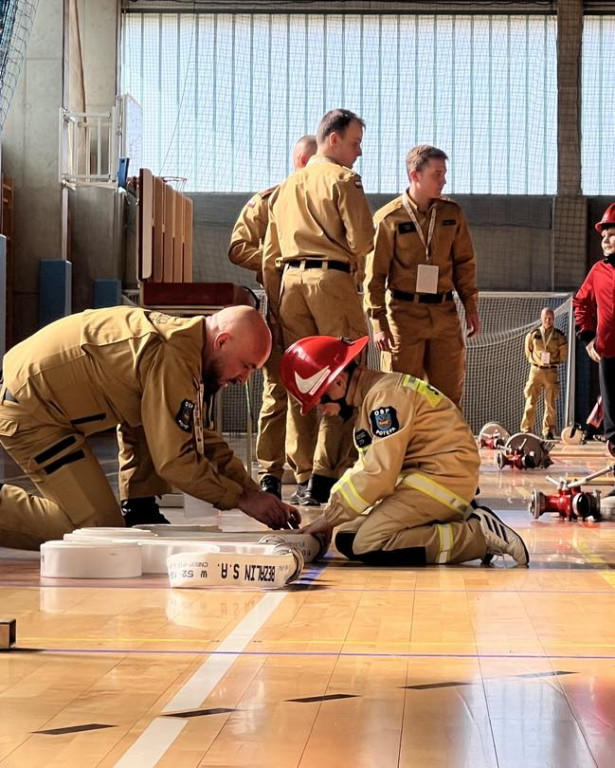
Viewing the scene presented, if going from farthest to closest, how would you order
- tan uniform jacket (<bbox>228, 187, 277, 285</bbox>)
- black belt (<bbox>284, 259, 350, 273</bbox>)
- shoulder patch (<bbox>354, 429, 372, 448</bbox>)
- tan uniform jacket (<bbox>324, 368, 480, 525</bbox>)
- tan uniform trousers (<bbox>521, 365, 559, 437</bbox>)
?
tan uniform trousers (<bbox>521, 365, 559, 437</bbox>), tan uniform jacket (<bbox>228, 187, 277, 285</bbox>), black belt (<bbox>284, 259, 350, 273</bbox>), shoulder patch (<bbox>354, 429, 372, 448</bbox>), tan uniform jacket (<bbox>324, 368, 480, 525</bbox>)

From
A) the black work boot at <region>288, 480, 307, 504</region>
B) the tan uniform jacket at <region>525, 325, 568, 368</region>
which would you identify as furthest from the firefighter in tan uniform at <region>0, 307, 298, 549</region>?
the tan uniform jacket at <region>525, 325, 568, 368</region>

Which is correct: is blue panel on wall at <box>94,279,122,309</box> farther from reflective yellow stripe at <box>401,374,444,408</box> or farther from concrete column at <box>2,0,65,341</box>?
reflective yellow stripe at <box>401,374,444,408</box>

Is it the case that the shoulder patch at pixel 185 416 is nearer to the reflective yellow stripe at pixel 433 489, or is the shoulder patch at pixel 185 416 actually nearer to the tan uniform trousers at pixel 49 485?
the tan uniform trousers at pixel 49 485

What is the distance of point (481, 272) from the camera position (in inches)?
794

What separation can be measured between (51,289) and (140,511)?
12602mm

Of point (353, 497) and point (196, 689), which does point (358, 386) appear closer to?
point (353, 497)

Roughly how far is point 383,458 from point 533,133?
1635 cm

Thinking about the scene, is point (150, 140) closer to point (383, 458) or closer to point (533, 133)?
point (533, 133)

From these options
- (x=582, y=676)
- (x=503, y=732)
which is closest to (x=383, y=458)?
(x=582, y=676)

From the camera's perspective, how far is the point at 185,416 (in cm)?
452

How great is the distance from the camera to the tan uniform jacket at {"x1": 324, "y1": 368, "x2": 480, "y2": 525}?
15.1 feet

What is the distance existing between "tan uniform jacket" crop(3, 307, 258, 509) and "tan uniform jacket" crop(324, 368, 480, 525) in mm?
421

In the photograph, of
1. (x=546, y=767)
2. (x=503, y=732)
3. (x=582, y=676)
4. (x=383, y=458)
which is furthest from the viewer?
(x=383, y=458)

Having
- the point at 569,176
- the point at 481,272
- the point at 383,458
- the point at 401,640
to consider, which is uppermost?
the point at 569,176
